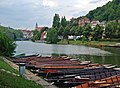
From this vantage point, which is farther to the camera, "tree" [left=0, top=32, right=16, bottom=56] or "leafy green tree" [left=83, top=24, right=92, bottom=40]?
"leafy green tree" [left=83, top=24, right=92, bottom=40]

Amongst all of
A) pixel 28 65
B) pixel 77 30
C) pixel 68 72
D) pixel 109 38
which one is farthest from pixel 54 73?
pixel 77 30

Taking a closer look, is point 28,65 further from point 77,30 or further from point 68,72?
point 77,30

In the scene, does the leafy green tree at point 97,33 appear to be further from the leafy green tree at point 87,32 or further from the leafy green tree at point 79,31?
the leafy green tree at point 79,31

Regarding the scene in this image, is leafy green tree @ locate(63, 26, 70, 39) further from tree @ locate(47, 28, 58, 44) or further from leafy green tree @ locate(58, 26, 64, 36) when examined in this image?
tree @ locate(47, 28, 58, 44)

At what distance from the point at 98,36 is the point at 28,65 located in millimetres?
97009

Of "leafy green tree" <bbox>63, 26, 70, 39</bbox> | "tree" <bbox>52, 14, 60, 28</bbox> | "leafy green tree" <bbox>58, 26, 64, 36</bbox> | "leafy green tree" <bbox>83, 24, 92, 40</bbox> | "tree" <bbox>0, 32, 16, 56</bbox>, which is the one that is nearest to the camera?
"tree" <bbox>0, 32, 16, 56</bbox>

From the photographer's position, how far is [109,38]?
127312 millimetres

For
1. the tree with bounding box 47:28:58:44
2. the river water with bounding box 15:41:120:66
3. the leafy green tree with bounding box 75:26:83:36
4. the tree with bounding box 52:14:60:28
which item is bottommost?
the river water with bounding box 15:41:120:66

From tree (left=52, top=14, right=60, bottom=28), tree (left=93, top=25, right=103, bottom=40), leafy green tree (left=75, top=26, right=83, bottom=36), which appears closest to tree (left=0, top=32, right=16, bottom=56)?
tree (left=93, top=25, right=103, bottom=40)

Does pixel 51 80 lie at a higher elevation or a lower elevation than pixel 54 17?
lower

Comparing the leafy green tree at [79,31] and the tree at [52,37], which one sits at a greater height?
the leafy green tree at [79,31]

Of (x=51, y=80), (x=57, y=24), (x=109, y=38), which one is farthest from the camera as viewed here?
(x=57, y=24)

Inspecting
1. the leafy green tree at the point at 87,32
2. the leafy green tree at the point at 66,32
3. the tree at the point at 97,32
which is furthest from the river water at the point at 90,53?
the leafy green tree at the point at 66,32

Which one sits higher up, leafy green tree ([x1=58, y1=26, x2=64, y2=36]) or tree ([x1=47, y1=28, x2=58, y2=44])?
leafy green tree ([x1=58, y1=26, x2=64, y2=36])
